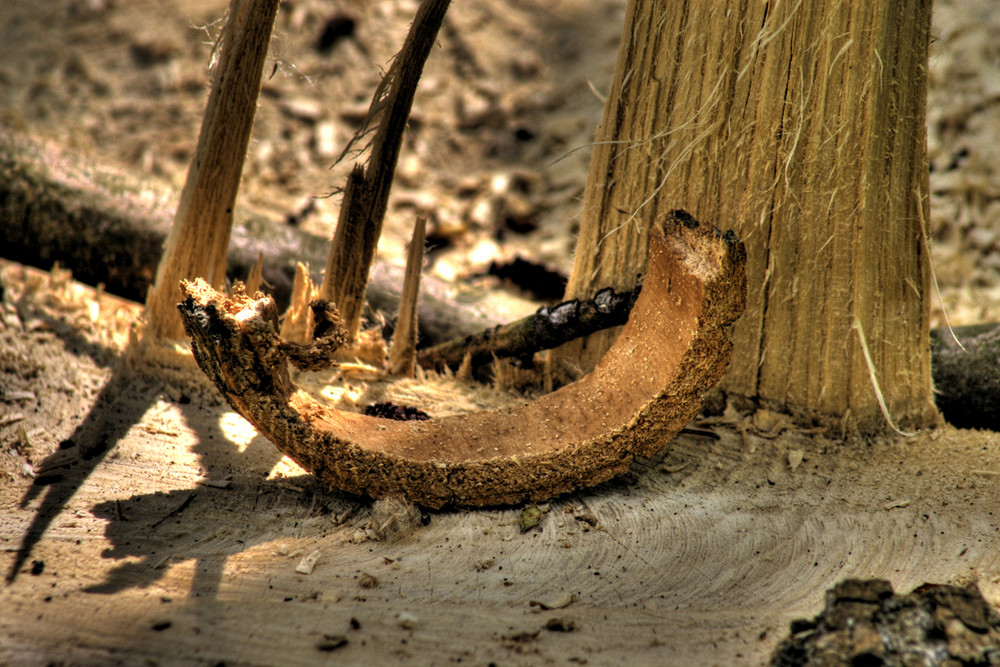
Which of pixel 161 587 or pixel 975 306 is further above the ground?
pixel 975 306

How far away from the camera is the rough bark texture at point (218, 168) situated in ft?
6.53

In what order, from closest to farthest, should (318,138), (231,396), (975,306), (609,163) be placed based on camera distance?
(231,396)
(609,163)
(975,306)
(318,138)

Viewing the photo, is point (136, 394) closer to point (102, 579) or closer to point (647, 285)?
point (102, 579)

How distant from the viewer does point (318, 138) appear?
5.03 m

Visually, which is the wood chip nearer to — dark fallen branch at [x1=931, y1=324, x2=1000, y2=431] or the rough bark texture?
the rough bark texture

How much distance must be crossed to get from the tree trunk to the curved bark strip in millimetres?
279

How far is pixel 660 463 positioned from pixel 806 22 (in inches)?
40.2

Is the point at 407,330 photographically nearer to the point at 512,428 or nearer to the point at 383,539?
the point at 512,428

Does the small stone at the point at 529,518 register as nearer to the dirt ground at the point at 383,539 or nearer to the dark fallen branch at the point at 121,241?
the dirt ground at the point at 383,539

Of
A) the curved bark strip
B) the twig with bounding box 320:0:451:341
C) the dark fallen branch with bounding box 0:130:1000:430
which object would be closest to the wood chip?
the curved bark strip

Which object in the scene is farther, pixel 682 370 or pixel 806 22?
pixel 806 22

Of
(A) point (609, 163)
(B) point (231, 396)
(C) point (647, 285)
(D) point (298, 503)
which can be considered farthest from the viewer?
(A) point (609, 163)

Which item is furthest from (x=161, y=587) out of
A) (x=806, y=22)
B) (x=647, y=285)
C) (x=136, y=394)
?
(x=806, y=22)

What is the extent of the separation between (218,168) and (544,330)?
977mm
